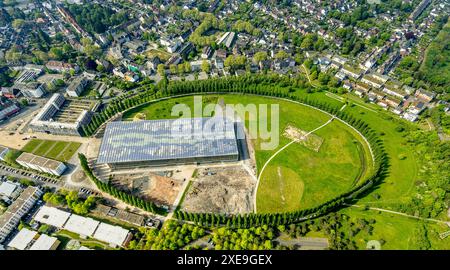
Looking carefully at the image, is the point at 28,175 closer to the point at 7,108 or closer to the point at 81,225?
the point at 81,225

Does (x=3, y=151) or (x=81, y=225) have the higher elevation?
(x=3, y=151)

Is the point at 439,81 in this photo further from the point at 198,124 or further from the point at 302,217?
the point at 198,124

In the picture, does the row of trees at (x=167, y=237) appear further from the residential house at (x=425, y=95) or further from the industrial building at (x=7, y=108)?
the residential house at (x=425, y=95)

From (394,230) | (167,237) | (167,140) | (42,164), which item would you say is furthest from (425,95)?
(42,164)

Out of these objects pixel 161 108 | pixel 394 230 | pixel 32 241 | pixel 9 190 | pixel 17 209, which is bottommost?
pixel 32 241

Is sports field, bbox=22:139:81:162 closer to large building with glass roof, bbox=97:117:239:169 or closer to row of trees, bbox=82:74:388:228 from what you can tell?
row of trees, bbox=82:74:388:228

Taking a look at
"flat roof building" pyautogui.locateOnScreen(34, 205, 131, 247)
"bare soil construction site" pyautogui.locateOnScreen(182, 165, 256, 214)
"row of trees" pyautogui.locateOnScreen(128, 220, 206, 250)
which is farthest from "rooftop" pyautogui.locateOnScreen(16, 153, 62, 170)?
"bare soil construction site" pyautogui.locateOnScreen(182, 165, 256, 214)
